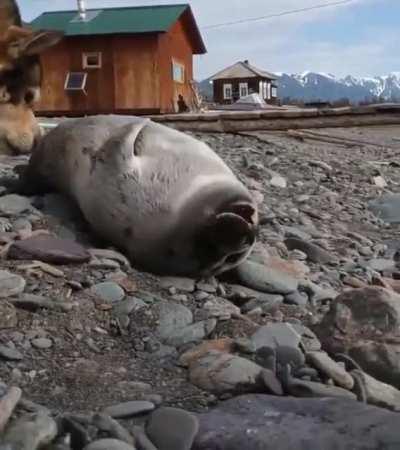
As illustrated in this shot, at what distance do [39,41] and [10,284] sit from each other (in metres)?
2.83

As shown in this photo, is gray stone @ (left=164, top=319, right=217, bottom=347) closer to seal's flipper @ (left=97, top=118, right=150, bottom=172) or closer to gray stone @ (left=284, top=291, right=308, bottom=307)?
gray stone @ (left=284, top=291, right=308, bottom=307)

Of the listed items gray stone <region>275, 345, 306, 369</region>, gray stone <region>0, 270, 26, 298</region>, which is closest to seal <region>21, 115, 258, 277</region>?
gray stone <region>0, 270, 26, 298</region>

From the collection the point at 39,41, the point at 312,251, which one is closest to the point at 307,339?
the point at 312,251

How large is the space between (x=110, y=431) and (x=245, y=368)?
2.08 feet

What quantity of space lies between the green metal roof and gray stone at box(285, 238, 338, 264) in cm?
1792

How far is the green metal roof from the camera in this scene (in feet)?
73.8

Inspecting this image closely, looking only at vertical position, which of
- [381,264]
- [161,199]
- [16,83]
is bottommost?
[381,264]

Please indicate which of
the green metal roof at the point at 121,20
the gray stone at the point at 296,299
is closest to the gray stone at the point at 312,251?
the gray stone at the point at 296,299

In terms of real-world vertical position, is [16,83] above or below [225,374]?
above

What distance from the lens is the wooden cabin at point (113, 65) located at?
22422mm

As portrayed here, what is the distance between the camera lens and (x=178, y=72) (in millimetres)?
24812

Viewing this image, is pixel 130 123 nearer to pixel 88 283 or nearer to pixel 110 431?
pixel 88 283

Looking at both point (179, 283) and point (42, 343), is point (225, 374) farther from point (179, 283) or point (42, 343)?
point (179, 283)

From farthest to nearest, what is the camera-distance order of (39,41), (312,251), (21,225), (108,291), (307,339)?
1. (39,41)
2. (312,251)
3. (21,225)
4. (108,291)
5. (307,339)
